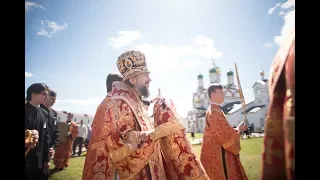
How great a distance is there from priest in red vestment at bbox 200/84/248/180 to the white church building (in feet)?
0.34

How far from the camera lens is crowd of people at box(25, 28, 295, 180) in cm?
115

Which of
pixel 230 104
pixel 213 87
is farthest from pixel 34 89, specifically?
pixel 230 104

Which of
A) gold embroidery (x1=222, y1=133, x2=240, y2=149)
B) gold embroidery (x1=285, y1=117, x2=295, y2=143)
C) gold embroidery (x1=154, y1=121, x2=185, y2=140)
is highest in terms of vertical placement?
gold embroidery (x1=285, y1=117, x2=295, y2=143)

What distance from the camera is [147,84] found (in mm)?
2242

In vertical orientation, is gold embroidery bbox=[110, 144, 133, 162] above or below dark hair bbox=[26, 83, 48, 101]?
below

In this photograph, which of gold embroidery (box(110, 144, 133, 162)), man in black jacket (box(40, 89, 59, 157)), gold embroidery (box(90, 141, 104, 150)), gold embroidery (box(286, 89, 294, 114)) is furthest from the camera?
man in black jacket (box(40, 89, 59, 157))

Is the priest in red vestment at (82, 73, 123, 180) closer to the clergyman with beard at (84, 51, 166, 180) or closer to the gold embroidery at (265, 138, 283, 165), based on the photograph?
the clergyman with beard at (84, 51, 166, 180)

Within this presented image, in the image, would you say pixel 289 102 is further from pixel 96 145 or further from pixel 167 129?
pixel 96 145

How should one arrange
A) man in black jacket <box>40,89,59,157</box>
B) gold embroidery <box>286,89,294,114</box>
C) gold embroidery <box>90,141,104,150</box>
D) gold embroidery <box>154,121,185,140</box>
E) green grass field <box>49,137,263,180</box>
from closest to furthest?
gold embroidery <box>286,89,294,114</box> → gold embroidery <box>154,121,185,140</box> → gold embroidery <box>90,141,104,150</box> → green grass field <box>49,137,263,180</box> → man in black jacket <box>40,89,59,157</box>

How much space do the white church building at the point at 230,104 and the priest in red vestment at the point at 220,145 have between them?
105 mm

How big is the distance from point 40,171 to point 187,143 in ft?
5.46

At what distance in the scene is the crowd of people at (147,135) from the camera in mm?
1148

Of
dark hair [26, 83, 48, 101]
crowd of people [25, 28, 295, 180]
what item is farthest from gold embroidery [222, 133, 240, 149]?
dark hair [26, 83, 48, 101]
